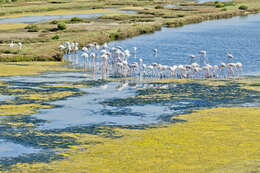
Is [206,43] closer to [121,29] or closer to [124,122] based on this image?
[121,29]

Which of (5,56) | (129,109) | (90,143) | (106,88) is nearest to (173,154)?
(90,143)

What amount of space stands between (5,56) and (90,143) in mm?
29278

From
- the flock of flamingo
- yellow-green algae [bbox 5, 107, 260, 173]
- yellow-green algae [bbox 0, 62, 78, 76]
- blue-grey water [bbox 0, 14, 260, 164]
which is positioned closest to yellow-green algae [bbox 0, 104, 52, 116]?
blue-grey water [bbox 0, 14, 260, 164]

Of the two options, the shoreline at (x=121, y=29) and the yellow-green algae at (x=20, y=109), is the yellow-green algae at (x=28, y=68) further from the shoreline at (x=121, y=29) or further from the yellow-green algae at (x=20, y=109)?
the yellow-green algae at (x=20, y=109)

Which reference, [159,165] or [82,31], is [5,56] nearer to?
[82,31]

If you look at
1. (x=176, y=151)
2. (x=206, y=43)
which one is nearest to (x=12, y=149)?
(x=176, y=151)

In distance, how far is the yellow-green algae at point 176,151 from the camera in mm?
19531

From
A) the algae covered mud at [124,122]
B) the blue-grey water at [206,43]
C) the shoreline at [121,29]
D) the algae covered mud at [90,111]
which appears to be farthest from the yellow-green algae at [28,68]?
the blue-grey water at [206,43]

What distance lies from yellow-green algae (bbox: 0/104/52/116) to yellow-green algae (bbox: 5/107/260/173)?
20.3 feet

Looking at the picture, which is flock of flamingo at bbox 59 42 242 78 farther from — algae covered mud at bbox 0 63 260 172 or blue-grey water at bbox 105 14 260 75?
blue-grey water at bbox 105 14 260 75

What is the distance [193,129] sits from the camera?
989 inches

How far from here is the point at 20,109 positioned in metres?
29.9

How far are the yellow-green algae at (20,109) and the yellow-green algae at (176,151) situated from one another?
20.3ft

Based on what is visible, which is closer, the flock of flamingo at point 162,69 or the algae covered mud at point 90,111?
the algae covered mud at point 90,111
